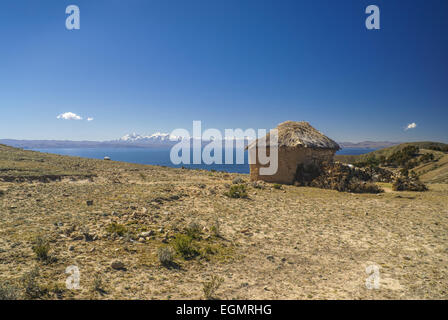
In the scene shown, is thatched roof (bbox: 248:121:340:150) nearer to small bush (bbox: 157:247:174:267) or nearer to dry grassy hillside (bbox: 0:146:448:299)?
dry grassy hillside (bbox: 0:146:448:299)

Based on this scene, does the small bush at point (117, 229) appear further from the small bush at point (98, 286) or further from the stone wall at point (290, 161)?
the stone wall at point (290, 161)

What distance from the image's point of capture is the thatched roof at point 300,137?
1580cm

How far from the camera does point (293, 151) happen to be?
51.8 ft

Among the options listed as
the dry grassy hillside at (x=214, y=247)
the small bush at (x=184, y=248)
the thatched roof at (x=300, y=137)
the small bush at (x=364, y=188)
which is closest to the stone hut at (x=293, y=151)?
the thatched roof at (x=300, y=137)

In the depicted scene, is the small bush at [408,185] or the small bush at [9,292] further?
the small bush at [408,185]

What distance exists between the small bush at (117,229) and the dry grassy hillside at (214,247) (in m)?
0.07

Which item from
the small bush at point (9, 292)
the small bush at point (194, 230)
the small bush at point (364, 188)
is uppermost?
the small bush at point (364, 188)

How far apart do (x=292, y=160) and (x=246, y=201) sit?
6410mm

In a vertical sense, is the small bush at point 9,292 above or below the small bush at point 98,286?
above

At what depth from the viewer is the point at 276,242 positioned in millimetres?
6371

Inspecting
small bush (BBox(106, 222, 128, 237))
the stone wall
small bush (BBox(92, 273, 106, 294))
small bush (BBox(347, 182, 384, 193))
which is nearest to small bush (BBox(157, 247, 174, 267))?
small bush (BBox(92, 273, 106, 294))

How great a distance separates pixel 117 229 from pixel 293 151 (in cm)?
1221
